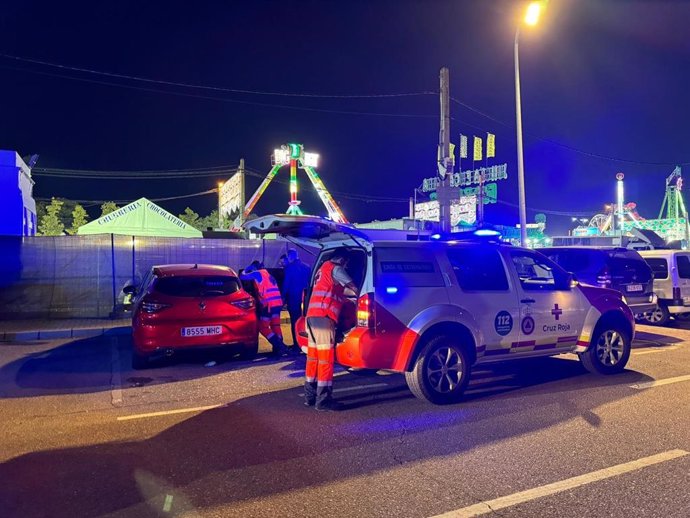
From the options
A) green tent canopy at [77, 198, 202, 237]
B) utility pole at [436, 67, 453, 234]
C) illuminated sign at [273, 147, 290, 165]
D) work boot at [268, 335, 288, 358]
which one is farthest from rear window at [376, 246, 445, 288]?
illuminated sign at [273, 147, 290, 165]

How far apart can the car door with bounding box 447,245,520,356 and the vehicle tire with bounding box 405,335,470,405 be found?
1.17 ft

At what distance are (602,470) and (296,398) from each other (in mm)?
3209

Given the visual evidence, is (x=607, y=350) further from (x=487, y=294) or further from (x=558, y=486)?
(x=558, y=486)

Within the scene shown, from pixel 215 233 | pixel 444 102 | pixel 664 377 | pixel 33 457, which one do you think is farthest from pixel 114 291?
pixel 664 377

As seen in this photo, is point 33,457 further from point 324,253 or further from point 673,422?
point 673,422

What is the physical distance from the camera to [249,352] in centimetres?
811

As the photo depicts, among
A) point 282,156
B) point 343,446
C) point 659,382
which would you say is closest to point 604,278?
point 659,382

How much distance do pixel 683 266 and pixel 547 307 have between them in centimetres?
775

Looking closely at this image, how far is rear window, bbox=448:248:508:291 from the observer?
20.0ft

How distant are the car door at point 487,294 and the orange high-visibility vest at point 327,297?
129cm

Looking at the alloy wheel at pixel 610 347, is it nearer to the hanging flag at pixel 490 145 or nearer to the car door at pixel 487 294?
the car door at pixel 487 294

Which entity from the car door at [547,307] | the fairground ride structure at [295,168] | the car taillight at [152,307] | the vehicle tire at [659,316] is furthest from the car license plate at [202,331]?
the fairground ride structure at [295,168]

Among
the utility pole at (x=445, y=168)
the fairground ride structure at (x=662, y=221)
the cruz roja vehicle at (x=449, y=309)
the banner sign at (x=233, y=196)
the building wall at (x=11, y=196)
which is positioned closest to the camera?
the cruz roja vehicle at (x=449, y=309)

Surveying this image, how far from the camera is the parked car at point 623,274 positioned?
10742 mm
